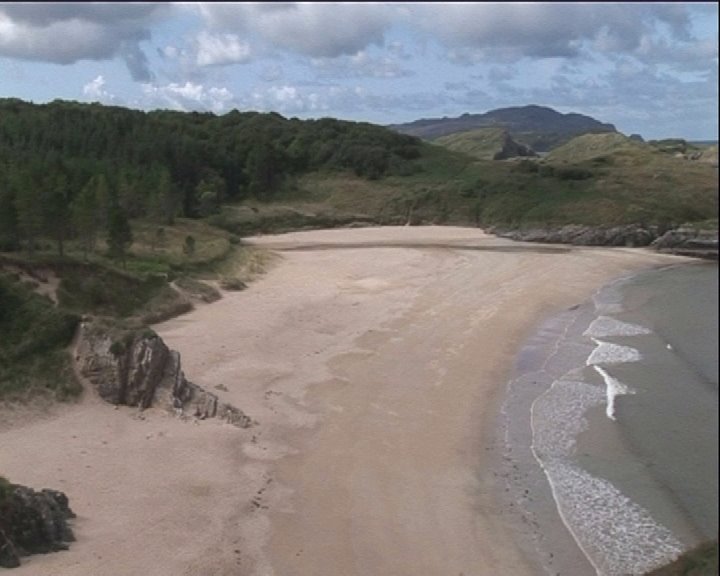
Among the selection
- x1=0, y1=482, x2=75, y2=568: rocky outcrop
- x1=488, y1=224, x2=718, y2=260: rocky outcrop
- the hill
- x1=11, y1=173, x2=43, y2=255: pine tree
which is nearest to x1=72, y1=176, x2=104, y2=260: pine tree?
x1=11, y1=173, x2=43, y2=255: pine tree

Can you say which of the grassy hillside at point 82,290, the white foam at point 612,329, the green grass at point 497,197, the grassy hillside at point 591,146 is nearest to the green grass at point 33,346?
the grassy hillside at point 82,290

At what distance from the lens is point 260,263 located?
1965 inches

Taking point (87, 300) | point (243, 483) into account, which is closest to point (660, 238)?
point (87, 300)

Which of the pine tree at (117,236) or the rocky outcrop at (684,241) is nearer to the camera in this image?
the pine tree at (117,236)

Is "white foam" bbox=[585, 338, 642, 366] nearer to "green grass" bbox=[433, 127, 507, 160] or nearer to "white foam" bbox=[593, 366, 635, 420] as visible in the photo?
"white foam" bbox=[593, 366, 635, 420]

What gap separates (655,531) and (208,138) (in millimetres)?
71672

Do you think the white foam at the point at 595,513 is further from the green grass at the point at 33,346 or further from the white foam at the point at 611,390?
the green grass at the point at 33,346

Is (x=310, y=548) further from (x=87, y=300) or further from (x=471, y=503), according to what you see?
(x=87, y=300)

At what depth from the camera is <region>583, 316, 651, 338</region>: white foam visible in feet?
119

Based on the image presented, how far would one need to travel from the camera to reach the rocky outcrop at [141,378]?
22.2 metres

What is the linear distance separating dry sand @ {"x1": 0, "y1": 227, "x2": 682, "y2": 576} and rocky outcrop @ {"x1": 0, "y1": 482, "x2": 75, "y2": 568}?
358 millimetres

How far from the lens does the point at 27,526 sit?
46.5 feet

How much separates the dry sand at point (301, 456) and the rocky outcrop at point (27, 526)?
36 cm

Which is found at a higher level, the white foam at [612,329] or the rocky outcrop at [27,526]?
the white foam at [612,329]
